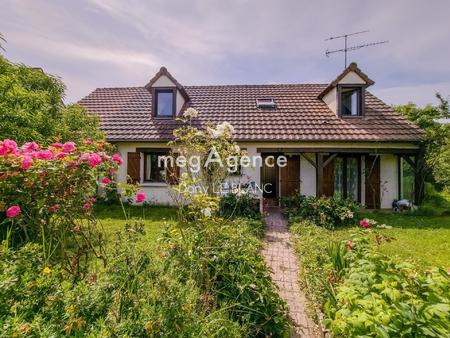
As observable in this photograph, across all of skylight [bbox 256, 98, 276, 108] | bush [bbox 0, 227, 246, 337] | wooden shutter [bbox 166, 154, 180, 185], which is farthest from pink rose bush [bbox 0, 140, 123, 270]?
skylight [bbox 256, 98, 276, 108]

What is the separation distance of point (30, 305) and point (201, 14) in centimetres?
613

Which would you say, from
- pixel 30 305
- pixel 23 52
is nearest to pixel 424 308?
pixel 30 305

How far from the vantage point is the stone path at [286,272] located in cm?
338

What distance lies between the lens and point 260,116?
1273 centimetres

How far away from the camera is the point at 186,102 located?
46.7 feet

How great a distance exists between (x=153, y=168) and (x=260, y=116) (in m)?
6.07

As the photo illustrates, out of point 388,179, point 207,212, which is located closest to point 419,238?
point 388,179

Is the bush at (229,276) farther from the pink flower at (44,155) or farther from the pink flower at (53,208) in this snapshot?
the pink flower at (44,155)

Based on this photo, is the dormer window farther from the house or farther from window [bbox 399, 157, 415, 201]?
window [bbox 399, 157, 415, 201]

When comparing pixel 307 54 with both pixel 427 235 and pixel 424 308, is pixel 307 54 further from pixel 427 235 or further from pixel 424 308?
pixel 424 308

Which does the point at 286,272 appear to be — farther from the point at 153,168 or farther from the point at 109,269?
the point at 153,168

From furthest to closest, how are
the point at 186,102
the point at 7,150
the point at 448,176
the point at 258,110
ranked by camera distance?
the point at 186,102, the point at 258,110, the point at 448,176, the point at 7,150

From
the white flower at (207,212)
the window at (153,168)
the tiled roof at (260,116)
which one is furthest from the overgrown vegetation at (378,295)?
the window at (153,168)

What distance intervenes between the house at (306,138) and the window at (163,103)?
0.17 ft
